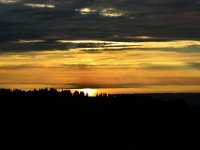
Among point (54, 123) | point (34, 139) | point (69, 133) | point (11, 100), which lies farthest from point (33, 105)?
point (34, 139)

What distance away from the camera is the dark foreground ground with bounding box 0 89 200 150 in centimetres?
12106

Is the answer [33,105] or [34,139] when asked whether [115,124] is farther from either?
[34,139]

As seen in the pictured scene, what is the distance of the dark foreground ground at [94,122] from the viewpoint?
121062mm

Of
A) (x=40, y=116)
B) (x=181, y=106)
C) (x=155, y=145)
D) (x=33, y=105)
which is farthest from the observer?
(x=181, y=106)

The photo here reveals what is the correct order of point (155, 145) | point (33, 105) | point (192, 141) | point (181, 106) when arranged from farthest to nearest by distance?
point (181, 106) < point (33, 105) < point (192, 141) < point (155, 145)

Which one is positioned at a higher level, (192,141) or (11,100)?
(11,100)

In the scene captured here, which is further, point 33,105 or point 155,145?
point 33,105

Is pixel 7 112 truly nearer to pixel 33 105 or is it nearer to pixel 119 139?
pixel 33 105

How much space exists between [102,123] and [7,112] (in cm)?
2317

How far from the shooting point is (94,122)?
14962 cm

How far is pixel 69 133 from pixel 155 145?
18.3 meters

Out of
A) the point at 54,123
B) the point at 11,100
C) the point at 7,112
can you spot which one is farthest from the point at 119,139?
the point at 11,100

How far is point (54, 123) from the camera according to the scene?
462 feet

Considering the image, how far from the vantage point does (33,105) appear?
159750 mm
